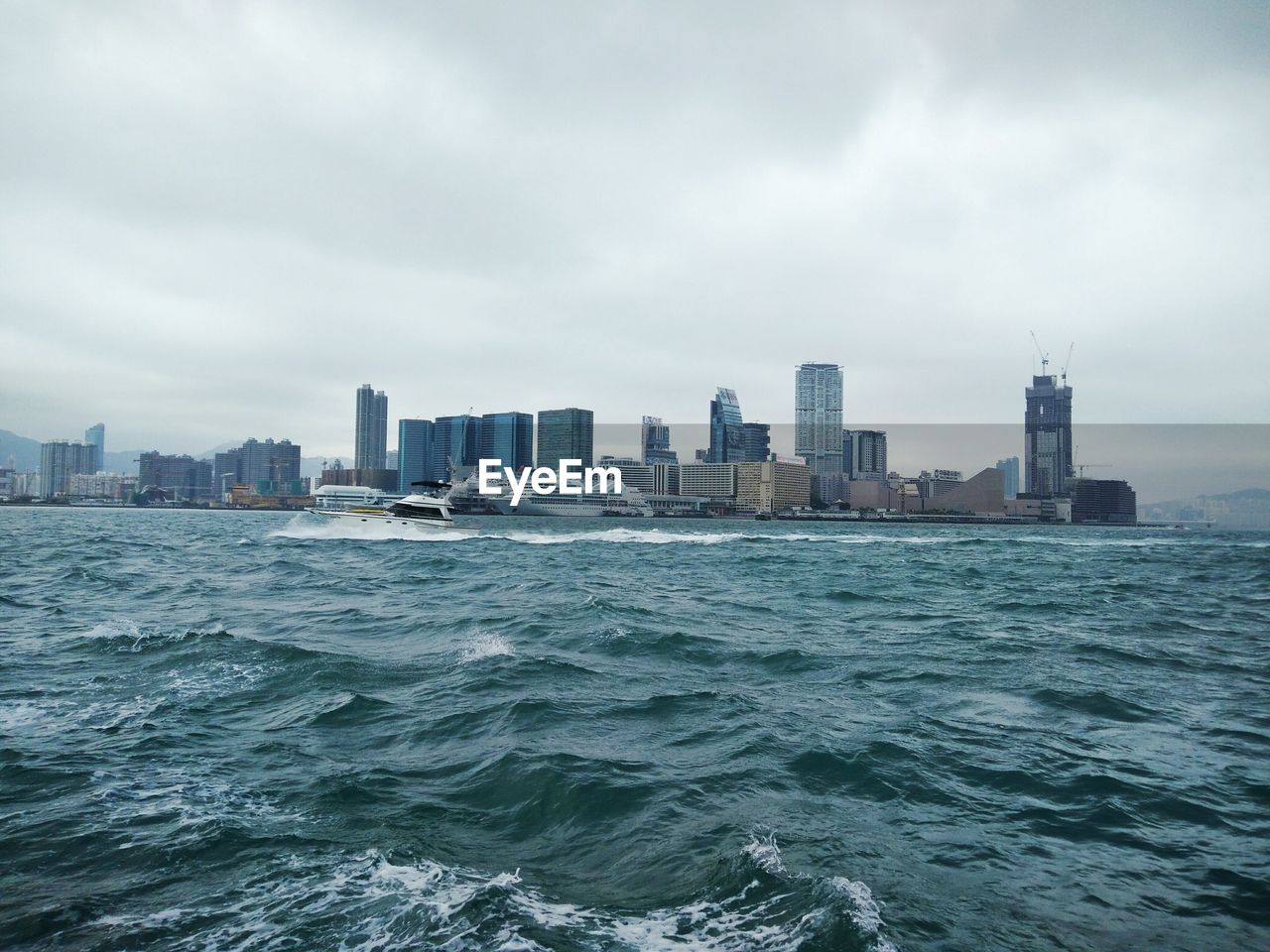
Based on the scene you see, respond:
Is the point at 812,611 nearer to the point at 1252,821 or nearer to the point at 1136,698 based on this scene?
the point at 1136,698

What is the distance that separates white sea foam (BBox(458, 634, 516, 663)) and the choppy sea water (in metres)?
0.18

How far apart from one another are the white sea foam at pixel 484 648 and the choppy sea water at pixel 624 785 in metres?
0.18

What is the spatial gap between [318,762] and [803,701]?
7322 millimetres

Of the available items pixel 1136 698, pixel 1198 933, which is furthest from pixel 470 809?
pixel 1136 698

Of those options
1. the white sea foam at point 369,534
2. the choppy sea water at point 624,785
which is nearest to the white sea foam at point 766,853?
the choppy sea water at point 624,785

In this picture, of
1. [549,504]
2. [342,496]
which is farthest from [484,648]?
[549,504]

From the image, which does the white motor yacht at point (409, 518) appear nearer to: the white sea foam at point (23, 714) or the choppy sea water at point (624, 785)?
the choppy sea water at point (624, 785)

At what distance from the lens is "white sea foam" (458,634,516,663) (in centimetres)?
1439

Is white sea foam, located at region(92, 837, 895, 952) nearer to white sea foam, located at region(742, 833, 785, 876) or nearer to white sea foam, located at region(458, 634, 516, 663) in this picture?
white sea foam, located at region(742, 833, 785, 876)

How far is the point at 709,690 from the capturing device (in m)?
12.0

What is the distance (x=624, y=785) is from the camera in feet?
26.1

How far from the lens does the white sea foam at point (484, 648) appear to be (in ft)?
47.2

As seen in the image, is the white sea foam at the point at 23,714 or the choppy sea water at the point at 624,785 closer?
the choppy sea water at the point at 624,785

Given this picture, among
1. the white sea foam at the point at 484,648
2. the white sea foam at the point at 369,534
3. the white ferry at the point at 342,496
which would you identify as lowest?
the white sea foam at the point at 369,534
